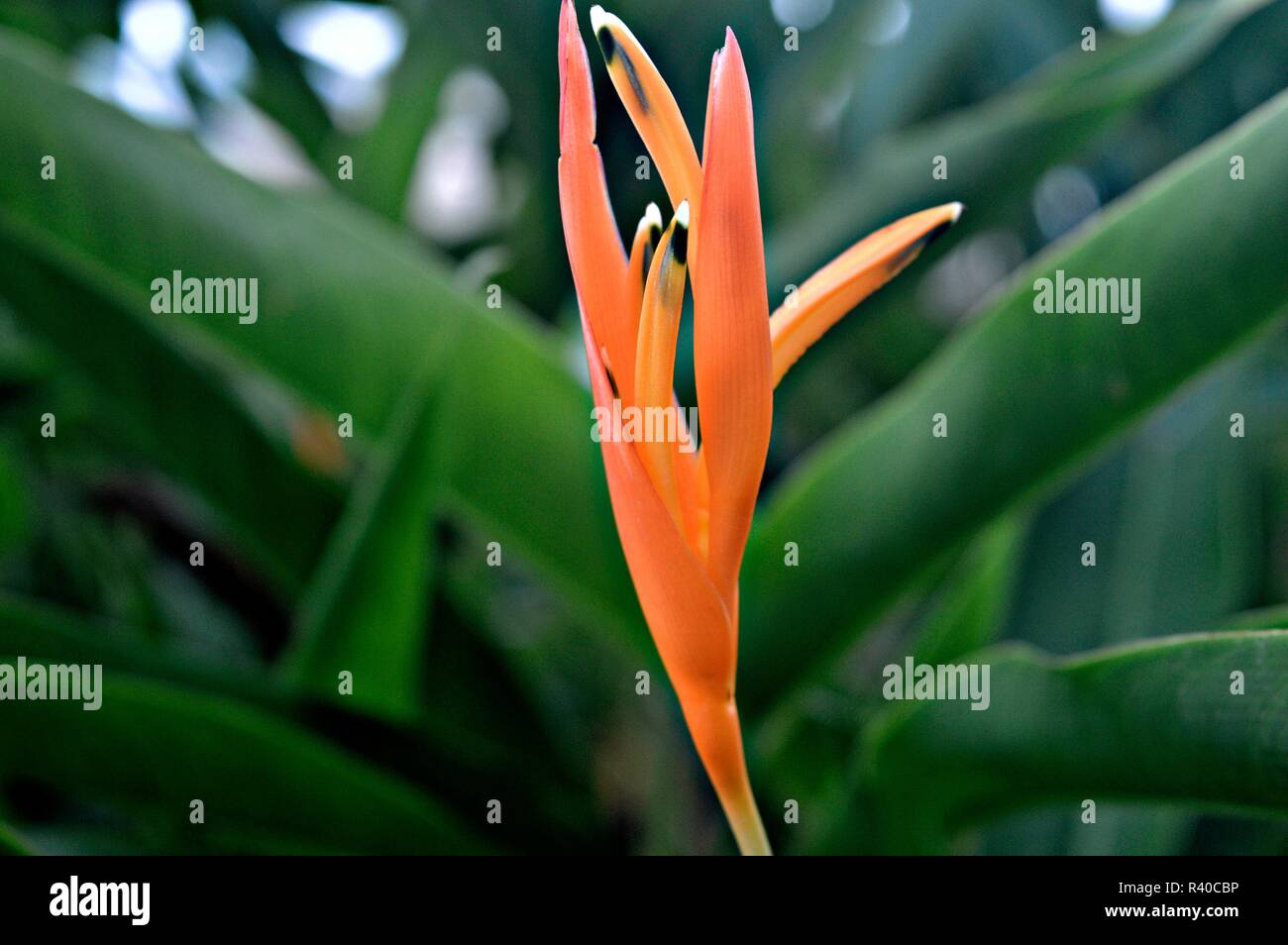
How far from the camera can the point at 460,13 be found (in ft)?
2.32

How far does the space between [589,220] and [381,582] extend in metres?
0.21

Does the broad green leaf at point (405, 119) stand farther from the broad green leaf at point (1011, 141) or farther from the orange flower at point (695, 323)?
the orange flower at point (695, 323)

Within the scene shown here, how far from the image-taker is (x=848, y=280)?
245mm

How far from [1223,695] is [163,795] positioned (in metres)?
0.35

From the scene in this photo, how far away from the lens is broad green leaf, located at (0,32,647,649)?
0.39 metres

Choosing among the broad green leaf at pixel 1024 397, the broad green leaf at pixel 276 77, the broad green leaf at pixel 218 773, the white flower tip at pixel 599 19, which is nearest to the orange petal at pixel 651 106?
the white flower tip at pixel 599 19

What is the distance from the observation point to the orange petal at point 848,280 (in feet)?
0.80

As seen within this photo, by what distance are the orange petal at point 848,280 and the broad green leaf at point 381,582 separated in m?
0.17

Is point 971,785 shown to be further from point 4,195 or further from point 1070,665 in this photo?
point 4,195
